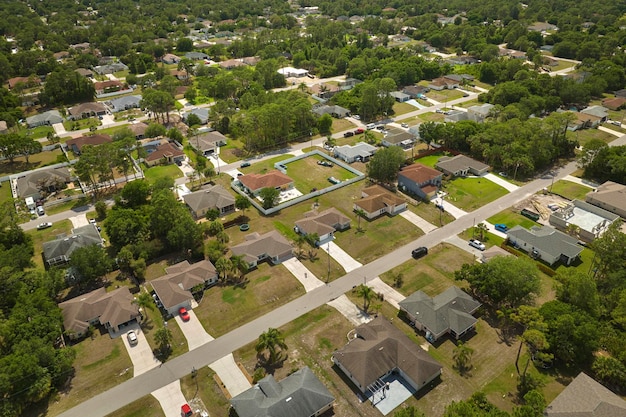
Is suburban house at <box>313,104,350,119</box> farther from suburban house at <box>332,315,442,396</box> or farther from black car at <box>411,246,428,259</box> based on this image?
suburban house at <box>332,315,442,396</box>

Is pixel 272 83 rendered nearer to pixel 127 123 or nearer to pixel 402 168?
pixel 127 123

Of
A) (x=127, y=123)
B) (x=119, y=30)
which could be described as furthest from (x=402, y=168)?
(x=119, y=30)

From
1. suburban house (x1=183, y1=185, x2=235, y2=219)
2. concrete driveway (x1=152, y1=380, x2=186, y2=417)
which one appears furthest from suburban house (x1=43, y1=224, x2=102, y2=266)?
concrete driveway (x1=152, y1=380, x2=186, y2=417)

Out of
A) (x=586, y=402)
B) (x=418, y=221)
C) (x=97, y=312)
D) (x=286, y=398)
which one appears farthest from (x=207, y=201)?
(x=586, y=402)

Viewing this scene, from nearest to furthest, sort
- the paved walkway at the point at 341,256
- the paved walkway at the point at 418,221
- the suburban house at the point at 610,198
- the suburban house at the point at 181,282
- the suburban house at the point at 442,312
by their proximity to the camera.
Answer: the suburban house at the point at 442,312 → the suburban house at the point at 181,282 → the paved walkway at the point at 341,256 → the paved walkway at the point at 418,221 → the suburban house at the point at 610,198

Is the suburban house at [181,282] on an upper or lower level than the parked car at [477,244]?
upper

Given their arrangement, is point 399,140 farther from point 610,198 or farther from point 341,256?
point 341,256

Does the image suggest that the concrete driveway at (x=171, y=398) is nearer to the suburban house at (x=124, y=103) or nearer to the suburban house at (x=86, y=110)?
the suburban house at (x=86, y=110)

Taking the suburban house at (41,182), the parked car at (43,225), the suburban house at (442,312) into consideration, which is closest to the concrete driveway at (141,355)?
the suburban house at (442,312)
